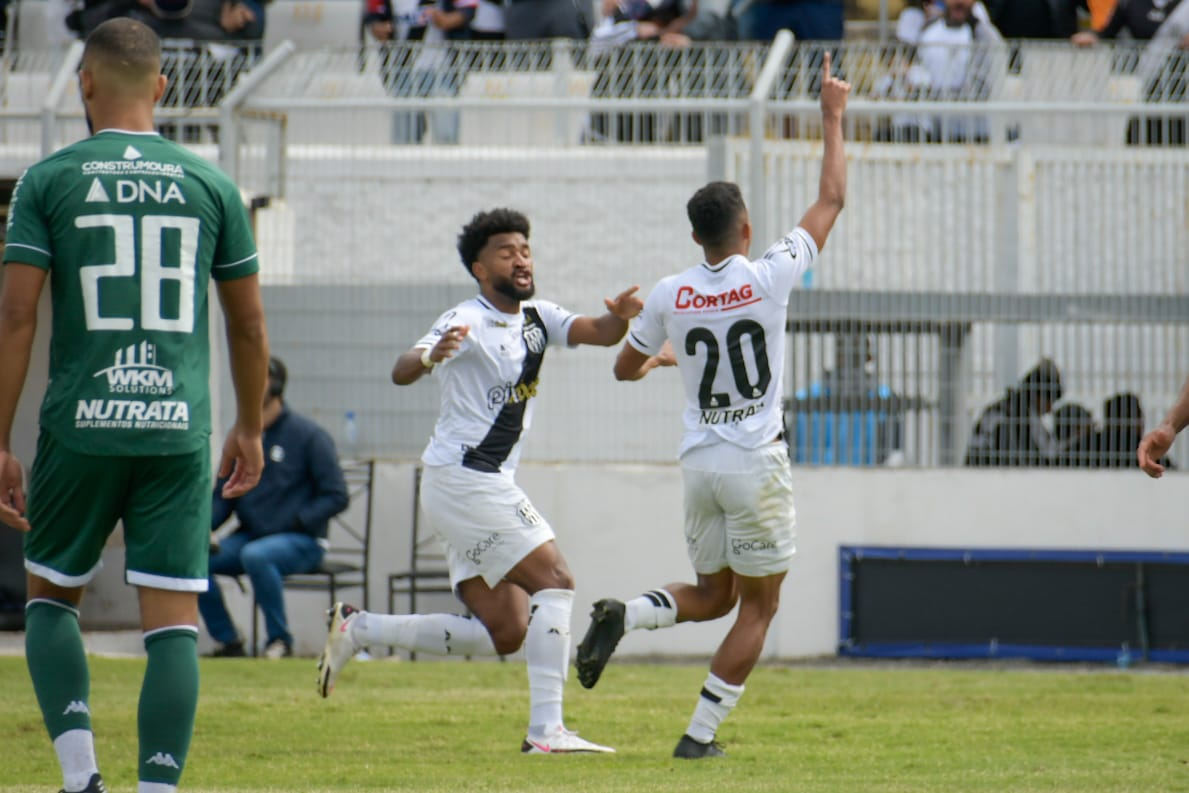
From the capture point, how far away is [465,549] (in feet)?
25.0

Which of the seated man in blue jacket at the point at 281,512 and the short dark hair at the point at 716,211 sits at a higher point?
the short dark hair at the point at 716,211

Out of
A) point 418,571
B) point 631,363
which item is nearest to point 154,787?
point 631,363

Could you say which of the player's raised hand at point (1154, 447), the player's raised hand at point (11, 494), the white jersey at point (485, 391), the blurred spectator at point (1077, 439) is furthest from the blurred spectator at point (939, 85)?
the player's raised hand at point (11, 494)

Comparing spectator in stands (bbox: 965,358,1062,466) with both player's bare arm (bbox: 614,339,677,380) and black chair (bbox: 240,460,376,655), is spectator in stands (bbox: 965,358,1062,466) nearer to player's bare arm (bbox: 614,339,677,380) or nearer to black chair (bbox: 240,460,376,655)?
black chair (bbox: 240,460,376,655)

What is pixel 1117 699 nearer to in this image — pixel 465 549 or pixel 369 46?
pixel 465 549

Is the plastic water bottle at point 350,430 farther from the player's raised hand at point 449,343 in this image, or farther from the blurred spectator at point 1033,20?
the blurred spectator at point 1033,20

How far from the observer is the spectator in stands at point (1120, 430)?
1253cm

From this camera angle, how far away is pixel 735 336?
7.22m

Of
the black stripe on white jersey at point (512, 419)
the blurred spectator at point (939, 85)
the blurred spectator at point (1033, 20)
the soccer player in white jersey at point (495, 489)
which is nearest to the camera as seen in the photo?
the soccer player in white jersey at point (495, 489)

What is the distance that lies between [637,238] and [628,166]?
0.52m

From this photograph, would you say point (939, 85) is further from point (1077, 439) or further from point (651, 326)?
point (651, 326)

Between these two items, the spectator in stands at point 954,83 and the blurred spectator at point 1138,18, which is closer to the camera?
the spectator in stands at point 954,83

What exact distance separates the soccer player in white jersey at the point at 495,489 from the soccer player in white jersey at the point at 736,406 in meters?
0.30

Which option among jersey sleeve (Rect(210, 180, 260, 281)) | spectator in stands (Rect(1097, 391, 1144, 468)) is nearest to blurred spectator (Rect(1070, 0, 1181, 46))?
spectator in stands (Rect(1097, 391, 1144, 468))
